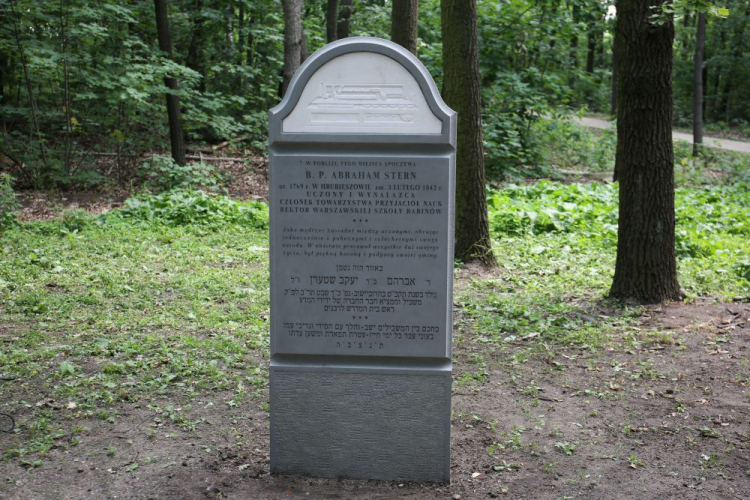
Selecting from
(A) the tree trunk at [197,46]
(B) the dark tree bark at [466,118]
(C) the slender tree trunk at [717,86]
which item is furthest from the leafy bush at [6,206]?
(C) the slender tree trunk at [717,86]

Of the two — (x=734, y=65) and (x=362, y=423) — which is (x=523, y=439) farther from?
(x=734, y=65)

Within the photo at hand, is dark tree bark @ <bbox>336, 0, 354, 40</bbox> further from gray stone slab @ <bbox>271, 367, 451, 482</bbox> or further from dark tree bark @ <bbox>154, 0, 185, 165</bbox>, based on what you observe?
gray stone slab @ <bbox>271, 367, 451, 482</bbox>

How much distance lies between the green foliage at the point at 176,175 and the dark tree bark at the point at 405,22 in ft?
21.3

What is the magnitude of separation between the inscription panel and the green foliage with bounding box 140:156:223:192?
454 inches

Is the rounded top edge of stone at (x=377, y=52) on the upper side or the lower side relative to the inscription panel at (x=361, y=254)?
upper

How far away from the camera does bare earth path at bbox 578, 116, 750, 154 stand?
81.9 ft

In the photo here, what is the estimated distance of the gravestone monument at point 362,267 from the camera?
379cm

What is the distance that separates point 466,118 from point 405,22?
220 centimetres

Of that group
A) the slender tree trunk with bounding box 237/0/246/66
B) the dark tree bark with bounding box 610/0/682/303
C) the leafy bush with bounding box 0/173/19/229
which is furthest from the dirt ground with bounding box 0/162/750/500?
the slender tree trunk with bounding box 237/0/246/66

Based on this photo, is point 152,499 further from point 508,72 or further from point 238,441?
point 508,72

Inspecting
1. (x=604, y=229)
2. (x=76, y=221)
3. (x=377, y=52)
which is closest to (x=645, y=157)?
(x=604, y=229)

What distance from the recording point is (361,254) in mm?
3912

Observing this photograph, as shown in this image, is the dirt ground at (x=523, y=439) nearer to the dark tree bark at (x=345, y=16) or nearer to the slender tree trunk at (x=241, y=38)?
the dark tree bark at (x=345, y=16)

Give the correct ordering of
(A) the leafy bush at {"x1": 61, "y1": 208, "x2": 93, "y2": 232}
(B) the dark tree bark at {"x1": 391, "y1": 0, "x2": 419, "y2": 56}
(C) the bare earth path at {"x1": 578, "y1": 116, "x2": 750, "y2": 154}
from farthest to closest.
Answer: (C) the bare earth path at {"x1": 578, "y1": 116, "x2": 750, "y2": 154}, (A) the leafy bush at {"x1": 61, "y1": 208, "x2": 93, "y2": 232}, (B) the dark tree bark at {"x1": 391, "y1": 0, "x2": 419, "y2": 56}
